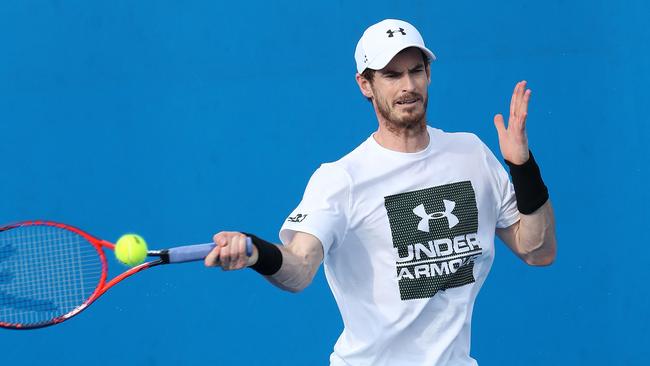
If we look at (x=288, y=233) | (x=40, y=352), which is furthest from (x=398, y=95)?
(x=40, y=352)

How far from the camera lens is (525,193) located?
264cm

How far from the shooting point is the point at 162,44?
13.0ft

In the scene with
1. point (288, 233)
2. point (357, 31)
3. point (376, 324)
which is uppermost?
point (357, 31)

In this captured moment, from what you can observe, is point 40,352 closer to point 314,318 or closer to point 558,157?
point 314,318

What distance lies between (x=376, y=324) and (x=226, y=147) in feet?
4.94

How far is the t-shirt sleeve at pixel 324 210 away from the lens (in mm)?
2553

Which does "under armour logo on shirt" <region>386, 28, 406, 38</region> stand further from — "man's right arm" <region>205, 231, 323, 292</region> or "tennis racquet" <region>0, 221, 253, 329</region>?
"tennis racquet" <region>0, 221, 253, 329</region>

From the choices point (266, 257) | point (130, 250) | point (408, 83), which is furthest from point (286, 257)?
point (408, 83)

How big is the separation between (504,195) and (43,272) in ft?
4.70

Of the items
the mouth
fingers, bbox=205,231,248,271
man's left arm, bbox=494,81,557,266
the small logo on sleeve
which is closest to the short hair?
the mouth

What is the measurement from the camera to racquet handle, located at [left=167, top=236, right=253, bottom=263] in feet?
7.41

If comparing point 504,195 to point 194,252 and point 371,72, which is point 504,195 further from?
point 194,252

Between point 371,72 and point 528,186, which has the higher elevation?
point 371,72

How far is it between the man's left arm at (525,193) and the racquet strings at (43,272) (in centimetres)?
128
